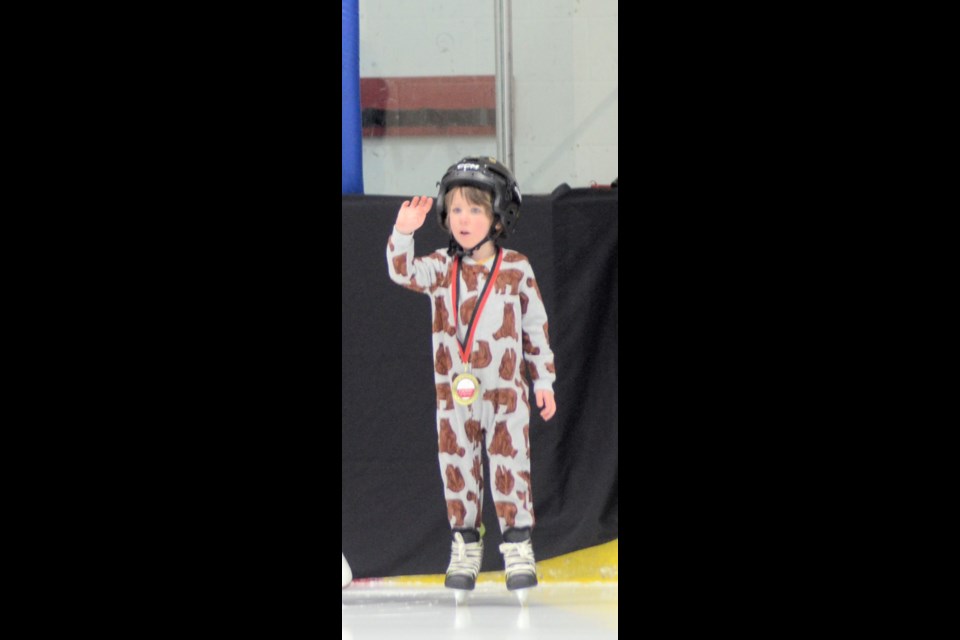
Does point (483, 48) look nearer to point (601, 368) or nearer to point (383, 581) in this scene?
point (601, 368)

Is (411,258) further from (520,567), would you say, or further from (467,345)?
(520,567)

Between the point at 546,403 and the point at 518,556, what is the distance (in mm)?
468

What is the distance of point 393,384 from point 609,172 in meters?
1.05

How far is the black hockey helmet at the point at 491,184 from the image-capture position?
3146 mm

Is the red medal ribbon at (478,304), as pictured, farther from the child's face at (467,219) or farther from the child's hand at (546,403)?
the child's hand at (546,403)

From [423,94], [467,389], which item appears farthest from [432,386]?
[423,94]

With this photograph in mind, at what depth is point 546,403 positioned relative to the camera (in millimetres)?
3244

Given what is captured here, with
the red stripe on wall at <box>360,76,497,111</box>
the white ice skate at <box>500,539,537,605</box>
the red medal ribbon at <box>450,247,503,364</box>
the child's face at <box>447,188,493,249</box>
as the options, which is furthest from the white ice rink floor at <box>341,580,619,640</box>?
the red stripe on wall at <box>360,76,497,111</box>

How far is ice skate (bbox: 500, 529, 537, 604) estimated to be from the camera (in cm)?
321

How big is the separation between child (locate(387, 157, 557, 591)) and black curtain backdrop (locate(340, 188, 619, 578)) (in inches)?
6.0

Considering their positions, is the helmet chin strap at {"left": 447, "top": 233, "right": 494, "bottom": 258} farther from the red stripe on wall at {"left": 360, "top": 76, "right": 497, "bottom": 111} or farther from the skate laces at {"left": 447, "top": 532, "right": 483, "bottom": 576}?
the skate laces at {"left": 447, "top": 532, "right": 483, "bottom": 576}

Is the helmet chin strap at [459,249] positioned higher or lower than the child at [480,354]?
higher

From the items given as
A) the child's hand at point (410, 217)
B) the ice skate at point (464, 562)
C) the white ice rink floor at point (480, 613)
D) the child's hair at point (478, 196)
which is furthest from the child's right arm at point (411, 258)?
the white ice rink floor at point (480, 613)
